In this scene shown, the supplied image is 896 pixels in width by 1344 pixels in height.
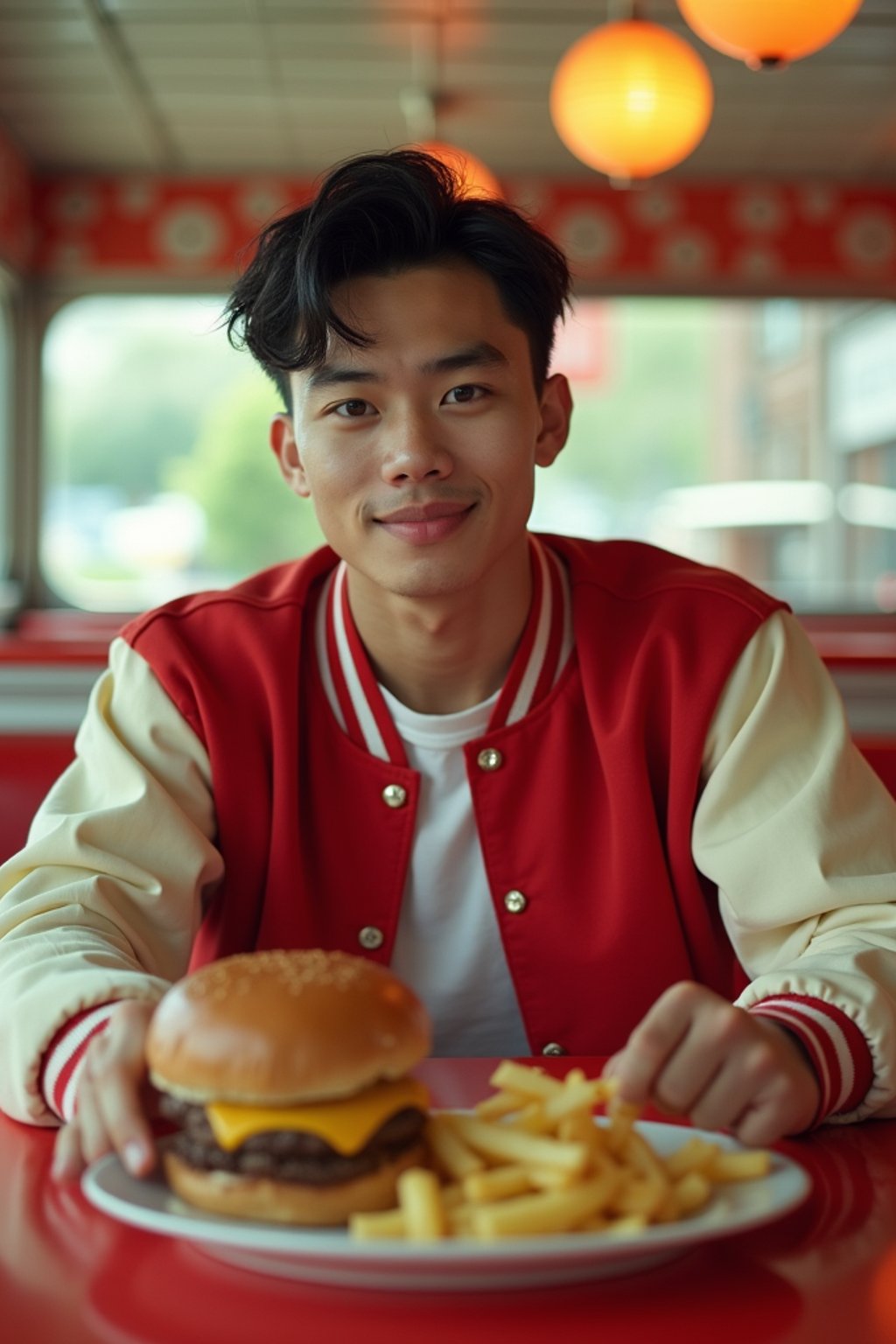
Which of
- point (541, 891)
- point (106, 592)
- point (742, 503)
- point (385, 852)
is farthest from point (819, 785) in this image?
point (742, 503)

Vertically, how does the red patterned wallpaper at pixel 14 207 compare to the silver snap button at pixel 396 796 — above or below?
above

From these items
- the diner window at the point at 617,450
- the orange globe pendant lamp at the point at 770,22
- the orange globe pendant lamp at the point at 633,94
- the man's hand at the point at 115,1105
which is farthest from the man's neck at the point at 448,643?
the diner window at the point at 617,450

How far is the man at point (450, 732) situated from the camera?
1646 mm

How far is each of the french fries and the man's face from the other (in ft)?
2.65

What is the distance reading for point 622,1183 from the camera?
908 mm

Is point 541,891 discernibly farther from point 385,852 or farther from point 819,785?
point 819,785

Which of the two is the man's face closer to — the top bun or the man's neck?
the man's neck

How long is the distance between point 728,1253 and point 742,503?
875 centimetres

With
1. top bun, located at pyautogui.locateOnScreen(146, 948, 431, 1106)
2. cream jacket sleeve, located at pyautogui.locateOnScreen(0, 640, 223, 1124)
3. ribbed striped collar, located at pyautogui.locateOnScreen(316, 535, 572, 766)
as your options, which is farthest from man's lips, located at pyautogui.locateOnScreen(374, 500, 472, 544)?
top bun, located at pyautogui.locateOnScreen(146, 948, 431, 1106)

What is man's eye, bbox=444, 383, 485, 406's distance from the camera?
5.56 ft

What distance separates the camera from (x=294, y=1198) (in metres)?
0.90

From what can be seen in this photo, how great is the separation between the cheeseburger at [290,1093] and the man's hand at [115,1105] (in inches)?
1.5

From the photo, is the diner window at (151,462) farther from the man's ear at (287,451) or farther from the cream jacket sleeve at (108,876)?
the cream jacket sleeve at (108,876)

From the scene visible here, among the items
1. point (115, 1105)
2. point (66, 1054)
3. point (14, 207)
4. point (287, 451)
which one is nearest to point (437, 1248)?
point (115, 1105)
